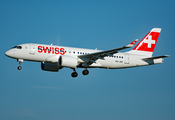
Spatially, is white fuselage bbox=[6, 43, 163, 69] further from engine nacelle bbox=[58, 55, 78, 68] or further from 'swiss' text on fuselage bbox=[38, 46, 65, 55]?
engine nacelle bbox=[58, 55, 78, 68]

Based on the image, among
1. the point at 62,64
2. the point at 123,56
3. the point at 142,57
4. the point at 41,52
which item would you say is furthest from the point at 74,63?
the point at 142,57

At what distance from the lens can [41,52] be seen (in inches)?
1689

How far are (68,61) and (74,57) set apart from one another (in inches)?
72.0

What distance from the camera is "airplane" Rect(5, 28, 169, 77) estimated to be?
42781mm

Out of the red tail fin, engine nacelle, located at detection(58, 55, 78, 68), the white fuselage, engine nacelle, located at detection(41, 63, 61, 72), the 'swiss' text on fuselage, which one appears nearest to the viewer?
engine nacelle, located at detection(58, 55, 78, 68)

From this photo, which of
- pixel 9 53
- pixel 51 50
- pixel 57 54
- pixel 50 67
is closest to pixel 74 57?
pixel 57 54

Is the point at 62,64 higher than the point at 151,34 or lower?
lower

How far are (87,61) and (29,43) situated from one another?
8.71 metres

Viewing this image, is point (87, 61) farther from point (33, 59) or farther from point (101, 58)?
point (33, 59)

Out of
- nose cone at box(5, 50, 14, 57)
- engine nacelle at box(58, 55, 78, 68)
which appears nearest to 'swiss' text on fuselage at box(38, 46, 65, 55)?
engine nacelle at box(58, 55, 78, 68)

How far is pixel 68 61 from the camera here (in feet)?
139

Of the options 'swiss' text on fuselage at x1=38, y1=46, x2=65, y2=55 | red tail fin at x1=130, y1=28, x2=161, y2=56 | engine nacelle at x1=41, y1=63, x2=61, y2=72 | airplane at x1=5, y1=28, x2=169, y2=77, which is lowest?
engine nacelle at x1=41, y1=63, x2=61, y2=72

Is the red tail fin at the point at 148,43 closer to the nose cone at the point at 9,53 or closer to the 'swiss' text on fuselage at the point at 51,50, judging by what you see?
the 'swiss' text on fuselage at the point at 51,50

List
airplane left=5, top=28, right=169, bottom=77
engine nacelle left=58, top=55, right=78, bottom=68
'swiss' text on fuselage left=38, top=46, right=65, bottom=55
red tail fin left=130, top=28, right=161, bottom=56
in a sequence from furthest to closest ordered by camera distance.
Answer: red tail fin left=130, top=28, right=161, bottom=56, 'swiss' text on fuselage left=38, top=46, right=65, bottom=55, airplane left=5, top=28, right=169, bottom=77, engine nacelle left=58, top=55, right=78, bottom=68
